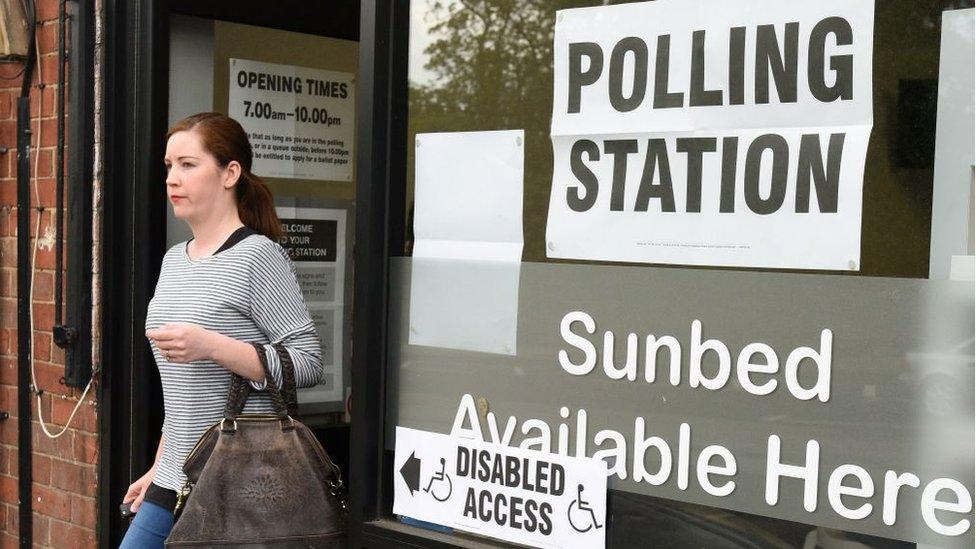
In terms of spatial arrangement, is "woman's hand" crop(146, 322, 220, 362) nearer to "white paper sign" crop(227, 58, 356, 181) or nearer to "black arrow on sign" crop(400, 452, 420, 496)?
"black arrow on sign" crop(400, 452, 420, 496)

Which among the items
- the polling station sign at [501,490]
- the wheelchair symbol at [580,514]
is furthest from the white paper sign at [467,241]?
the wheelchair symbol at [580,514]

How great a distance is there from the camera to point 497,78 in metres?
3.09

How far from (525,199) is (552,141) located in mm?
165

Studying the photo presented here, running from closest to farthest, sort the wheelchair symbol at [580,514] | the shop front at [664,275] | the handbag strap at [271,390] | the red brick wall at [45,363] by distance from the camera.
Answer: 1. the shop front at [664,275]
2. the wheelchair symbol at [580,514]
3. the handbag strap at [271,390]
4. the red brick wall at [45,363]

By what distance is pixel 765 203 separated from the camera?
2.56 m

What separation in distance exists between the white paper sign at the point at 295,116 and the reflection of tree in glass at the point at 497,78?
134cm

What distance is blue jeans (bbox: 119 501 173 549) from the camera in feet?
10.7

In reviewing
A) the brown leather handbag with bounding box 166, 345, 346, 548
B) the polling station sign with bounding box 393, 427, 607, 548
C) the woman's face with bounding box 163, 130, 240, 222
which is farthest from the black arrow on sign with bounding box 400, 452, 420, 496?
the woman's face with bounding box 163, 130, 240, 222

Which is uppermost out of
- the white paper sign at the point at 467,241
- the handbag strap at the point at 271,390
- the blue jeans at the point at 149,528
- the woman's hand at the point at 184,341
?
the white paper sign at the point at 467,241

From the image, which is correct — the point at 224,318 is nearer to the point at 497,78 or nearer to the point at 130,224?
the point at 497,78

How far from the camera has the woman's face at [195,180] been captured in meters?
3.33

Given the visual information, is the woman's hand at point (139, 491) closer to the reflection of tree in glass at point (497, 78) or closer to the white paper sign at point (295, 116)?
the reflection of tree in glass at point (497, 78)

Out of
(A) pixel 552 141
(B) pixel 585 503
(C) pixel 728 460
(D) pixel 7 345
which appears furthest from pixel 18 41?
(C) pixel 728 460

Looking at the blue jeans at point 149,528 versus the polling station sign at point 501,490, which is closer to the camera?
the polling station sign at point 501,490
